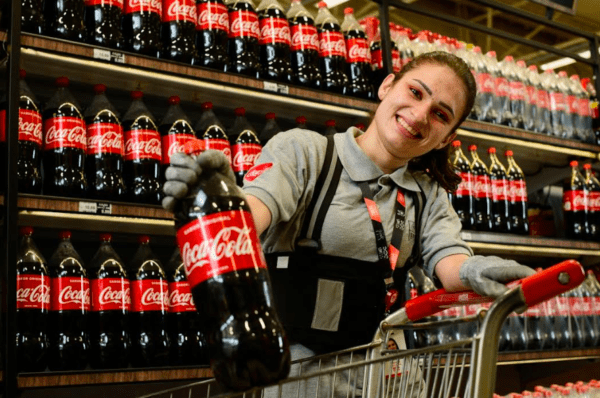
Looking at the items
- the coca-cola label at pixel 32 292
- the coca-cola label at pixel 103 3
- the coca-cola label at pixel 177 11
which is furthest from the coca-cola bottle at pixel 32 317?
the coca-cola label at pixel 177 11

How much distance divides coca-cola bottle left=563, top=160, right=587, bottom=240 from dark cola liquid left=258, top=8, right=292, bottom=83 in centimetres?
168

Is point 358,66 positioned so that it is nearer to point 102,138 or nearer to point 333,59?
point 333,59

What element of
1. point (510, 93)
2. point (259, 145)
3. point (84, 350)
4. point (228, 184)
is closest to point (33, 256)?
point (84, 350)

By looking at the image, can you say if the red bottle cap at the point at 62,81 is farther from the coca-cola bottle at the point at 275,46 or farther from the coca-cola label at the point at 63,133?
the coca-cola bottle at the point at 275,46

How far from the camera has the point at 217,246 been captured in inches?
32.9

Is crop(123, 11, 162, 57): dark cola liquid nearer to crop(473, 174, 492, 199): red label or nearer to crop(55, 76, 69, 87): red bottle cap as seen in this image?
crop(55, 76, 69, 87): red bottle cap

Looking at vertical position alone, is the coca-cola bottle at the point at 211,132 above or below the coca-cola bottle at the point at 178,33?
below

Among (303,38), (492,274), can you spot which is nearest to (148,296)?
(303,38)

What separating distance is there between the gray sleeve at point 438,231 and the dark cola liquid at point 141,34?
1187mm

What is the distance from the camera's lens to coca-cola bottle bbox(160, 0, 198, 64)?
2549mm

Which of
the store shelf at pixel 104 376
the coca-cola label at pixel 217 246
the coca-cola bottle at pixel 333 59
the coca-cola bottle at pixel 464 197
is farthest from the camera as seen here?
the coca-cola bottle at pixel 464 197

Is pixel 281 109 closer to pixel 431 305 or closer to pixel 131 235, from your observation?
pixel 131 235

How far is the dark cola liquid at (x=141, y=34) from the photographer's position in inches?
97.2

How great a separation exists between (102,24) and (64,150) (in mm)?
436
